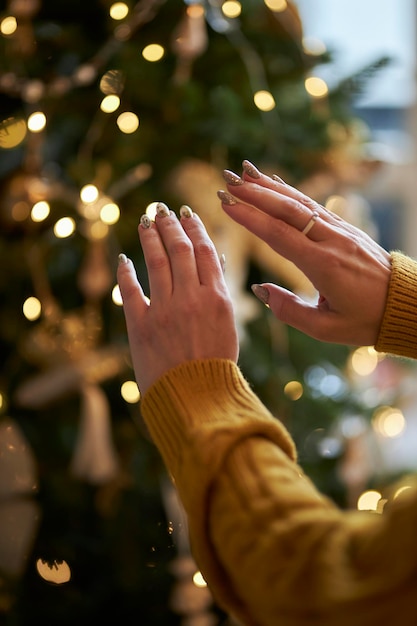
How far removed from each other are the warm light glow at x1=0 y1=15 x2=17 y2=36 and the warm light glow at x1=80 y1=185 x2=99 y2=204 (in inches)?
10.0

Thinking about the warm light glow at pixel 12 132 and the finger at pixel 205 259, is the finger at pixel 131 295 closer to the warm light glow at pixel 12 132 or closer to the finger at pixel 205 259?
the finger at pixel 205 259

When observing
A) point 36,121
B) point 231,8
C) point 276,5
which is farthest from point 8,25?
point 276,5

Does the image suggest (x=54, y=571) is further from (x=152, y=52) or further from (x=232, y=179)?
(x=152, y=52)

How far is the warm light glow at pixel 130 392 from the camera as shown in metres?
1.19

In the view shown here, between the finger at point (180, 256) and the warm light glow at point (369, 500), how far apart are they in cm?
88

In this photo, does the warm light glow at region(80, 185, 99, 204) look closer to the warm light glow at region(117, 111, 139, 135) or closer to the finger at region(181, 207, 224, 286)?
the warm light glow at region(117, 111, 139, 135)

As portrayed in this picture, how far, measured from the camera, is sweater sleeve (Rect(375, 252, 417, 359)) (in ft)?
2.23

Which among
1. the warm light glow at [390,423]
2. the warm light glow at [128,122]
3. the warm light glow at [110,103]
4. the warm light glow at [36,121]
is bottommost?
the warm light glow at [390,423]

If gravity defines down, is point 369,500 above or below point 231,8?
below

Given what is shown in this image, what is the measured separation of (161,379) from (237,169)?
2.57ft

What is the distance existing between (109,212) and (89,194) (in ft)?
0.14

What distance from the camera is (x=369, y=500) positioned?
1.34 m

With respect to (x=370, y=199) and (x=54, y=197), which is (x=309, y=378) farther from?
(x=370, y=199)

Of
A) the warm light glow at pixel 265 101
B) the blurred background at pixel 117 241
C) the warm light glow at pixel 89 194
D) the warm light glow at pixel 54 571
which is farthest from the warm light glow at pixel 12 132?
the warm light glow at pixel 54 571
